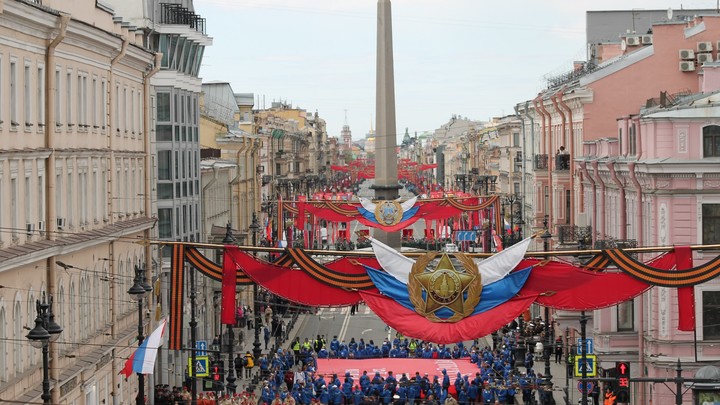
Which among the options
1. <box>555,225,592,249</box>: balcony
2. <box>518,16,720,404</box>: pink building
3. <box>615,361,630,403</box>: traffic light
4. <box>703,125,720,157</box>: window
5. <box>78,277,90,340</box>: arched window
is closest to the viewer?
<box>78,277,90,340</box>: arched window

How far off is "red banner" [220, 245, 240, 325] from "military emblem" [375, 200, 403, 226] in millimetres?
41980

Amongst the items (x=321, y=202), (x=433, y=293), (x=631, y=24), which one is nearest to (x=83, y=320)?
(x=433, y=293)

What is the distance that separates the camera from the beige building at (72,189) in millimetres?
28000

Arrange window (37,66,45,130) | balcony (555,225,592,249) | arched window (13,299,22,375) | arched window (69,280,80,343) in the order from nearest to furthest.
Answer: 1. arched window (13,299,22,375)
2. window (37,66,45,130)
3. arched window (69,280,80,343)
4. balcony (555,225,592,249)

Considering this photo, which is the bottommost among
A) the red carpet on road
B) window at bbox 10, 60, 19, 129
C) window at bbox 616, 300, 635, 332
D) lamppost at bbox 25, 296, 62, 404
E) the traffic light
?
the red carpet on road

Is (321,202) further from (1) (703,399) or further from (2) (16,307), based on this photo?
(2) (16,307)

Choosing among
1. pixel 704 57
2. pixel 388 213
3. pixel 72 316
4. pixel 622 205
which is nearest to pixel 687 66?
pixel 704 57

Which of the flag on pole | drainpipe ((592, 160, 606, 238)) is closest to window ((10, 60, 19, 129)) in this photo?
the flag on pole

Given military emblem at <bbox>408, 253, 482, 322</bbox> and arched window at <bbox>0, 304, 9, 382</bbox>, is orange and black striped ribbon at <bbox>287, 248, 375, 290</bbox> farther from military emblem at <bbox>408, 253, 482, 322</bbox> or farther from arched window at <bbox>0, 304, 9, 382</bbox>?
arched window at <bbox>0, 304, 9, 382</bbox>

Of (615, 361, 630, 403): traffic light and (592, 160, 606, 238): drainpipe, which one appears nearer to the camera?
(615, 361, 630, 403): traffic light

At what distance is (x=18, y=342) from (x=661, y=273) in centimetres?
1207

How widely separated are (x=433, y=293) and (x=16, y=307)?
798cm

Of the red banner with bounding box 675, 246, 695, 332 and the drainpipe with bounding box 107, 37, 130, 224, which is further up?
the drainpipe with bounding box 107, 37, 130, 224

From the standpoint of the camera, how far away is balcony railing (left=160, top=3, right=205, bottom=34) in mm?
53062
